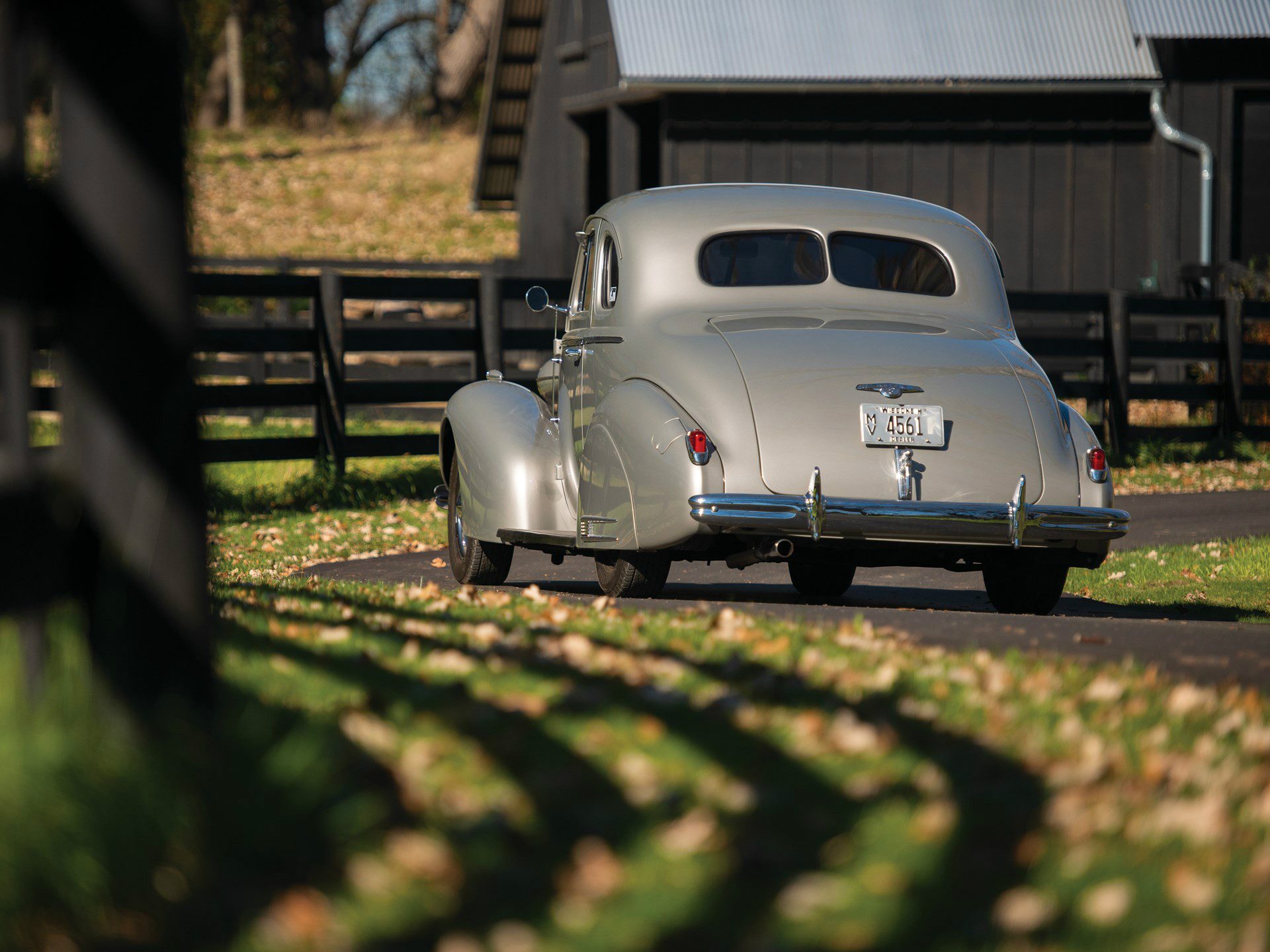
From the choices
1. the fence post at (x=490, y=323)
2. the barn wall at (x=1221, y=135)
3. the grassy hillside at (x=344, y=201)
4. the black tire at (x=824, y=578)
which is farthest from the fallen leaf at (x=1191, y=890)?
the grassy hillside at (x=344, y=201)

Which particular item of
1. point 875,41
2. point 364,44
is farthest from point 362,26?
point 875,41

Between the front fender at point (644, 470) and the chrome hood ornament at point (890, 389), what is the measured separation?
0.72 m

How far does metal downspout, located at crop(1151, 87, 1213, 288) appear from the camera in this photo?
2167cm

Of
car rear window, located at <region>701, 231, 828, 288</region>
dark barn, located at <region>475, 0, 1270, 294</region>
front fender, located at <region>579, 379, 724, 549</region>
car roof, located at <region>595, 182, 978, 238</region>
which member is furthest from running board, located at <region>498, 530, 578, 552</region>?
dark barn, located at <region>475, 0, 1270, 294</region>

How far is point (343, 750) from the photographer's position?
378 cm

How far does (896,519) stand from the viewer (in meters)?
6.84

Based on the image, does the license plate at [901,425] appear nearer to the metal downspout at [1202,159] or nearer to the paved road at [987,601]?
the paved road at [987,601]

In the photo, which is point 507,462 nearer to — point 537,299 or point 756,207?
point 537,299

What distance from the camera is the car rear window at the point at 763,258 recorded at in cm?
793

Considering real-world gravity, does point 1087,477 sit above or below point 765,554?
above

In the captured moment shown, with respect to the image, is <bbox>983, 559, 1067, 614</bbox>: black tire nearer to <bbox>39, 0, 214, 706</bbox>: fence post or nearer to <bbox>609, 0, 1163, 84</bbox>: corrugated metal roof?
<bbox>39, 0, 214, 706</bbox>: fence post

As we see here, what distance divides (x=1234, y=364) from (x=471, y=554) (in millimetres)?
11426

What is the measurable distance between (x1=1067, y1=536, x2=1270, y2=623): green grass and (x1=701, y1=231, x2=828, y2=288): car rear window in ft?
9.93

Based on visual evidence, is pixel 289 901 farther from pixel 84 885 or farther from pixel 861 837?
pixel 861 837
